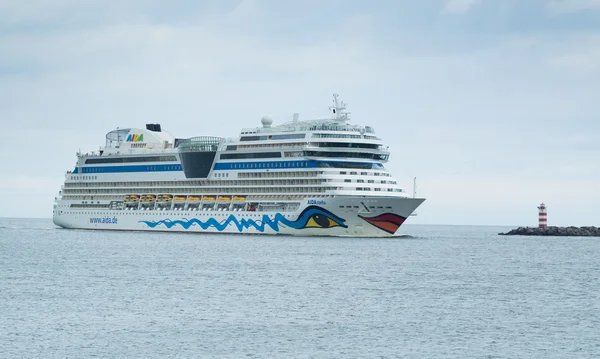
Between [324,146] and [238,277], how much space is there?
119ft

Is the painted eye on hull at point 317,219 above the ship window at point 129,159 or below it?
below

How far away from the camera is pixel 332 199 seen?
277ft

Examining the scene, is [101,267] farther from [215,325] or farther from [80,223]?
[80,223]

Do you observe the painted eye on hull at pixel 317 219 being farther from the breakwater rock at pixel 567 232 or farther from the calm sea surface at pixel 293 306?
the breakwater rock at pixel 567 232

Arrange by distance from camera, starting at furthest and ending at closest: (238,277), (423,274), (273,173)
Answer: (273,173), (423,274), (238,277)

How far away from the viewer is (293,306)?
4225cm

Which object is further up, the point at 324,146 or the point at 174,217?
the point at 324,146

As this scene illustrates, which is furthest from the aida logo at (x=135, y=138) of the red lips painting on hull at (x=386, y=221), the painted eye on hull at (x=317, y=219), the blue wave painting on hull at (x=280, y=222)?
the red lips painting on hull at (x=386, y=221)

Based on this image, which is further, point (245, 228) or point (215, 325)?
point (245, 228)

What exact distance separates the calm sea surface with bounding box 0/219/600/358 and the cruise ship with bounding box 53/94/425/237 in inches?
518

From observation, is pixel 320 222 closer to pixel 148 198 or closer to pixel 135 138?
pixel 148 198

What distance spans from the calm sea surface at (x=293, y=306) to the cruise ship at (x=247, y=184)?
13154 mm

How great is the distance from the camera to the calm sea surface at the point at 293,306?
32688mm

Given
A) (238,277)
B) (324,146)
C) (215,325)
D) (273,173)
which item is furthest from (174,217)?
(215,325)
